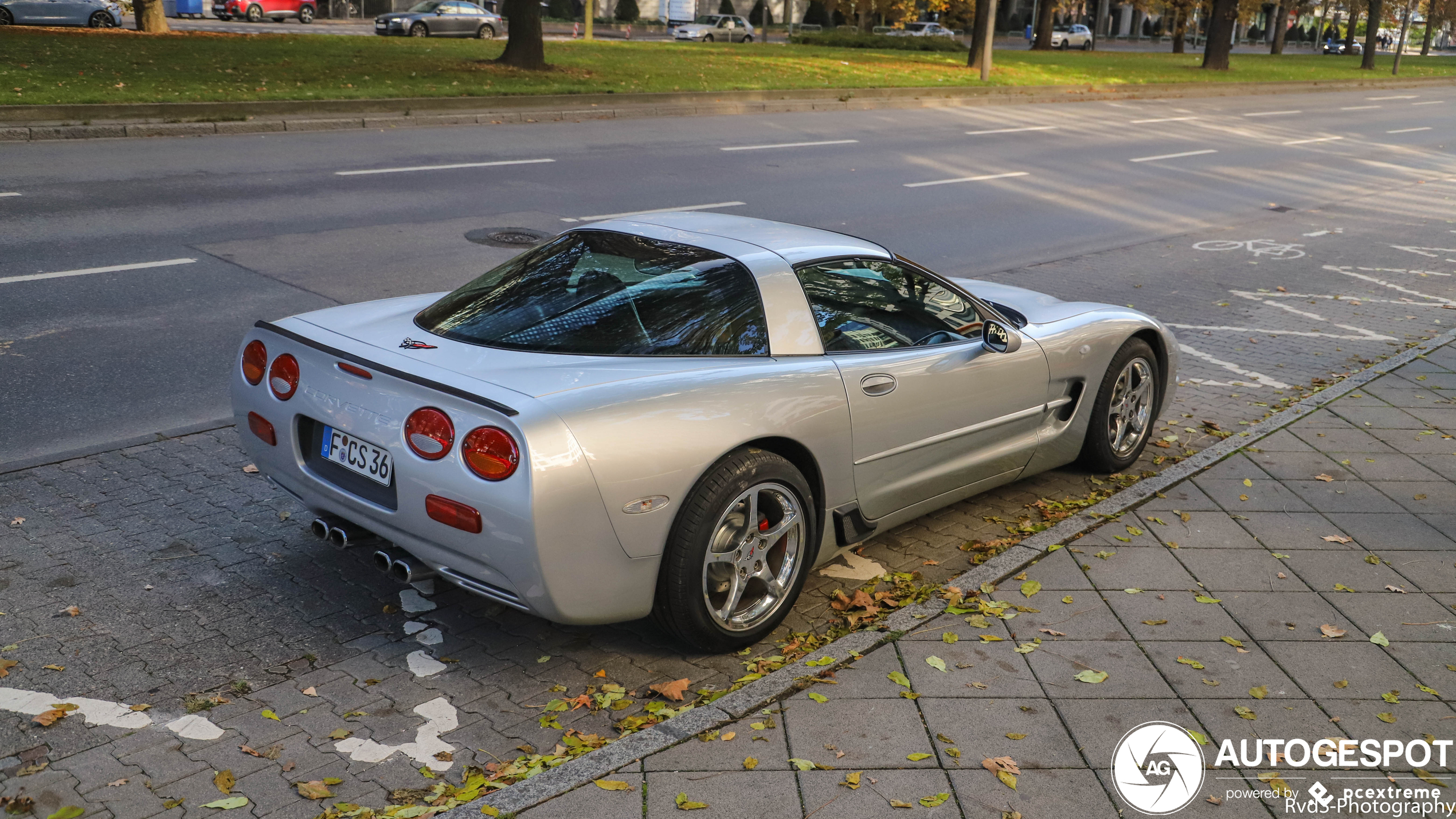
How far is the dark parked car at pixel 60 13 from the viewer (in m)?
31.2

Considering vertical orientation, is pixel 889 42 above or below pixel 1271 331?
above

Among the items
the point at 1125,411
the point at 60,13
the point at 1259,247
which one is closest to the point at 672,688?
the point at 1125,411

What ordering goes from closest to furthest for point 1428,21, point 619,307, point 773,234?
point 619,307
point 773,234
point 1428,21

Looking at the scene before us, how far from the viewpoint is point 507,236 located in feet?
34.7

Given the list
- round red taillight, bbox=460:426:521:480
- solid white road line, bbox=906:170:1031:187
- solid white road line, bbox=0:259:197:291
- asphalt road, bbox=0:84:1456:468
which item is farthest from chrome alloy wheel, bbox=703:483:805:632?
solid white road line, bbox=906:170:1031:187

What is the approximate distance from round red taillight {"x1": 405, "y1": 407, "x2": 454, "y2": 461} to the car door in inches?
58.5

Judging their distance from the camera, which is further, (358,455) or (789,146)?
(789,146)

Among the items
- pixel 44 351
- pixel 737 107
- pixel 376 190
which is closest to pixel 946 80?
pixel 737 107

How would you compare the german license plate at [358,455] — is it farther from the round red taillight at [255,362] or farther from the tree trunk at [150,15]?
the tree trunk at [150,15]

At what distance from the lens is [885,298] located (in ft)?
15.8

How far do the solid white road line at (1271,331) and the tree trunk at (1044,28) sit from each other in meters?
48.8

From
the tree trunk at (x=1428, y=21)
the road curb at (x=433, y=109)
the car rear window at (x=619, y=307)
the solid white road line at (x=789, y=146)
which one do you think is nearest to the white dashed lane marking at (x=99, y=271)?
the car rear window at (x=619, y=307)

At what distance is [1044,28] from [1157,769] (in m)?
57.2

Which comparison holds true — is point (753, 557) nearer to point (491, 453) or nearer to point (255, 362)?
point (491, 453)
